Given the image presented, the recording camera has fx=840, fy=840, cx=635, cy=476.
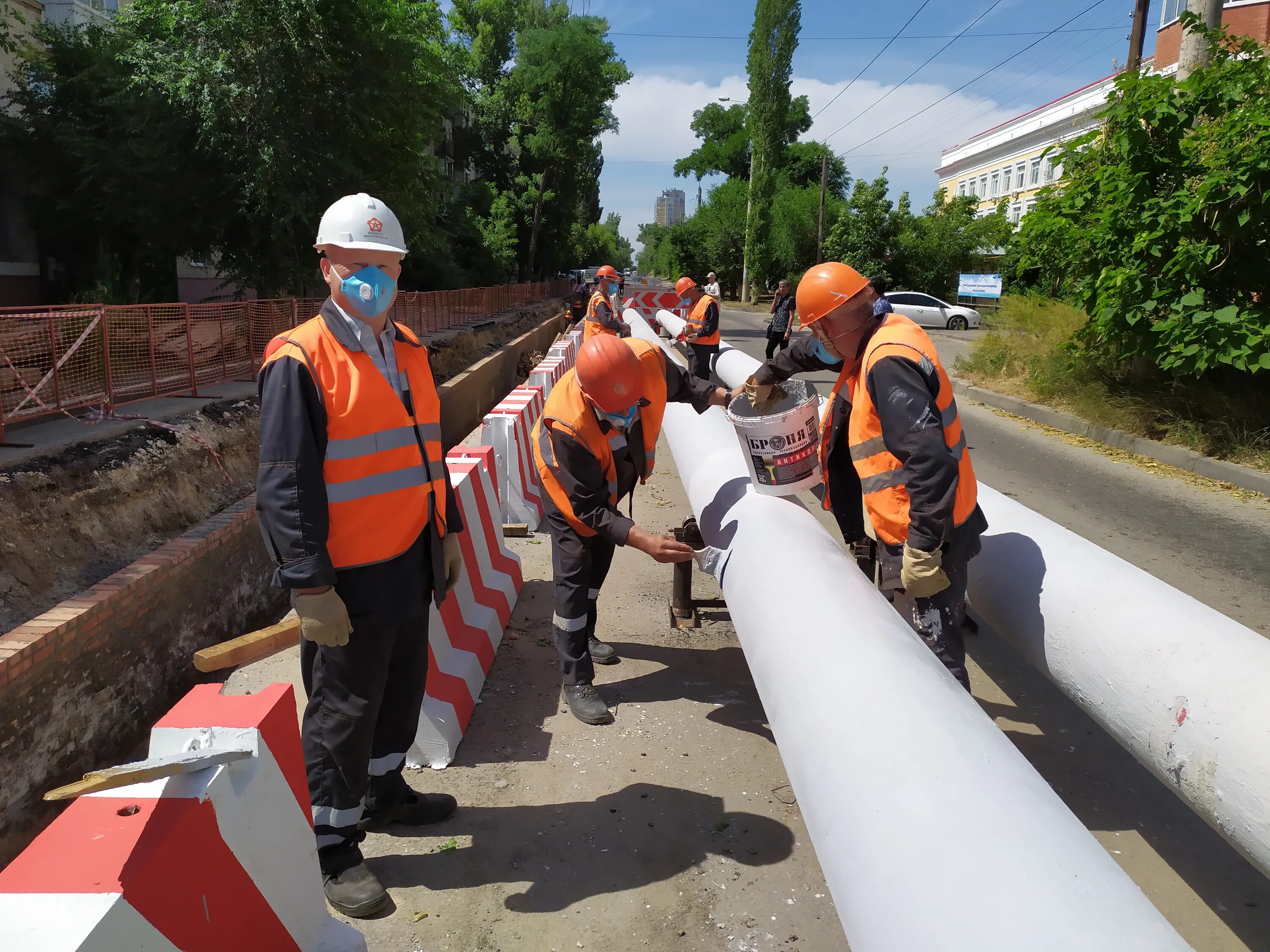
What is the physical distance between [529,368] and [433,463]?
45.7 ft

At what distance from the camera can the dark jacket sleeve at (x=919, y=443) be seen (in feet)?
9.10

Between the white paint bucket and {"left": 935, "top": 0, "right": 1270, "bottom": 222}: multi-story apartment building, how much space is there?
32341 mm

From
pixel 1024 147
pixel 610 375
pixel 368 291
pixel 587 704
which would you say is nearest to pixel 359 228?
pixel 368 291

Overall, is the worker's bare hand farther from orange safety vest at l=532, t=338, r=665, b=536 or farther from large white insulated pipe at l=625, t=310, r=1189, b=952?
large white insulated pipe at l=625, t=310, r=1189, b=952

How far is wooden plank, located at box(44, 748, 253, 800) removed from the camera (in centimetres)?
159

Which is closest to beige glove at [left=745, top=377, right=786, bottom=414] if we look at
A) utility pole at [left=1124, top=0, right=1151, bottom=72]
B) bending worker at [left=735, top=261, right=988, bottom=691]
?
bending worker at [left=735, top=261, right=988, bottom=691]

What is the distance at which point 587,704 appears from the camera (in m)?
3.93

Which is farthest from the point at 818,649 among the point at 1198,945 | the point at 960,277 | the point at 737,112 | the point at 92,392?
the point at 737,112

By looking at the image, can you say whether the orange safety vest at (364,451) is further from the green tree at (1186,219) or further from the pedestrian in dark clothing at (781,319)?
the pedestrian in dark clothing at (781,319)

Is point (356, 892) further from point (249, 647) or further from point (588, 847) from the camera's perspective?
point (249, 647)

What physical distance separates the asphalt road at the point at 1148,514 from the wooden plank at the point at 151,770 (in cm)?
535

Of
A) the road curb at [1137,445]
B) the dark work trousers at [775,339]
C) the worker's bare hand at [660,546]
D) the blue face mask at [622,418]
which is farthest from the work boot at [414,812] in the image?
the dark work trousers at [775,339]

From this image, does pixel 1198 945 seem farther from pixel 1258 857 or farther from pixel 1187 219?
pixel 1187 219

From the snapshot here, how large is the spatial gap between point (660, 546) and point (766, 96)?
158 ft
